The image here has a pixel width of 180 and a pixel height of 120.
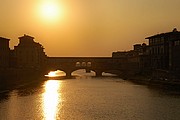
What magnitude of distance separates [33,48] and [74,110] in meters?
81.4

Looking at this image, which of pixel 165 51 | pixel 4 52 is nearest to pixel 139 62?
pixel 165 51

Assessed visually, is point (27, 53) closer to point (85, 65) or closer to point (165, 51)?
point (85, 65)

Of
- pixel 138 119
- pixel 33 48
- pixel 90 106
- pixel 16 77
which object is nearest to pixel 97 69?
pixel 33 48

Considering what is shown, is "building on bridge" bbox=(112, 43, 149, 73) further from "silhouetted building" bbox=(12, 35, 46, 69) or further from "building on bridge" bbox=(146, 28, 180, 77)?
"silhouetted building" bbox=(12, 35, 46, 69)

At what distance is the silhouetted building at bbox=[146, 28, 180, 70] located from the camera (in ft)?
271

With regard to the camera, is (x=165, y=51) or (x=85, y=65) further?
(x=85, y=65)

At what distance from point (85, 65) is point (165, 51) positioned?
50.5 metres

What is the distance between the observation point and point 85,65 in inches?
5581

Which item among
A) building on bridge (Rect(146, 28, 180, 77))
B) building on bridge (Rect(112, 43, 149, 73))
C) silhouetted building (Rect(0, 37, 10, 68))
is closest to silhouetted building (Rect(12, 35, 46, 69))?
silhouetted building (Rect(0, 37, 10, 68))

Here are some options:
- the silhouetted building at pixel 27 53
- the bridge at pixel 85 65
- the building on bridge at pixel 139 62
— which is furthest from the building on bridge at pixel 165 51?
the silhouetted building at pixel 27 53

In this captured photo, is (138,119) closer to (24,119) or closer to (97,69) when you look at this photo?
(24,119)

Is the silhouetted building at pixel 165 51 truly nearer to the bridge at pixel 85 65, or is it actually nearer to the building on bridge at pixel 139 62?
the building on bridge at pixel 139 62

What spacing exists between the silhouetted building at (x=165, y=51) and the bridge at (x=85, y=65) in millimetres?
28585

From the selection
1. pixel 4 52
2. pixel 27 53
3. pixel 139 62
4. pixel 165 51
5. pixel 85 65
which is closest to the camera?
pixel 4 52
